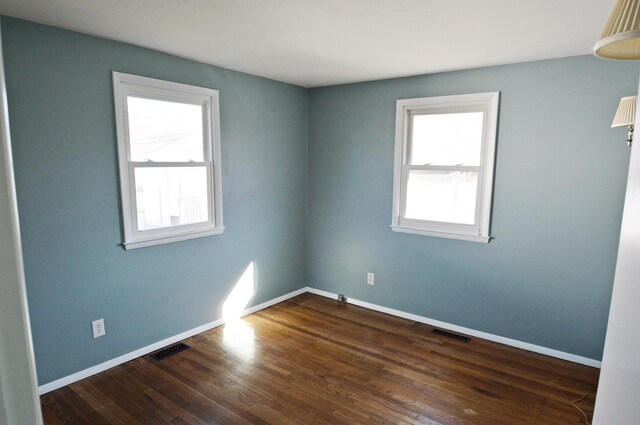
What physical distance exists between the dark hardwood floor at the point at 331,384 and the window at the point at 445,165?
107 centimetres

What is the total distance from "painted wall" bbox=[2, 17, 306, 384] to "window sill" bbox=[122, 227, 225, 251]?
0.18 ft

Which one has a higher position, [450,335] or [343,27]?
[343,27]


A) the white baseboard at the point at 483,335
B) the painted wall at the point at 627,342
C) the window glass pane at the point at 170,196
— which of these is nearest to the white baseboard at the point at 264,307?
the white baseboard at the point at 483,335

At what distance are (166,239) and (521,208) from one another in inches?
118

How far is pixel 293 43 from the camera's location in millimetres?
2707

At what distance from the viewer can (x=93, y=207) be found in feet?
8.91

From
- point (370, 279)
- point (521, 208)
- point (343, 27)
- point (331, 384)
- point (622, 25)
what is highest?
point (343, 27)

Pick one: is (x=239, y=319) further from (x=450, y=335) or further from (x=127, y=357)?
(x=450, y=335)

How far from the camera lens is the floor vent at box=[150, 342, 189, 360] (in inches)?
121

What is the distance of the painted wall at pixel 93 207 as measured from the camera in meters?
2.40

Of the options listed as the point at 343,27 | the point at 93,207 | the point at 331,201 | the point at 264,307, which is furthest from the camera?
the point at 331,201

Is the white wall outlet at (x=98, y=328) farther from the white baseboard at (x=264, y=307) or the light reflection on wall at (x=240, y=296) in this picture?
the light reflection on wall at (x=240, y=296)

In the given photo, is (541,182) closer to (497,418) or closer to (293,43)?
(497,418)

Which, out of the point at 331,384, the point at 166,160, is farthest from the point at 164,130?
the point at 331,384
